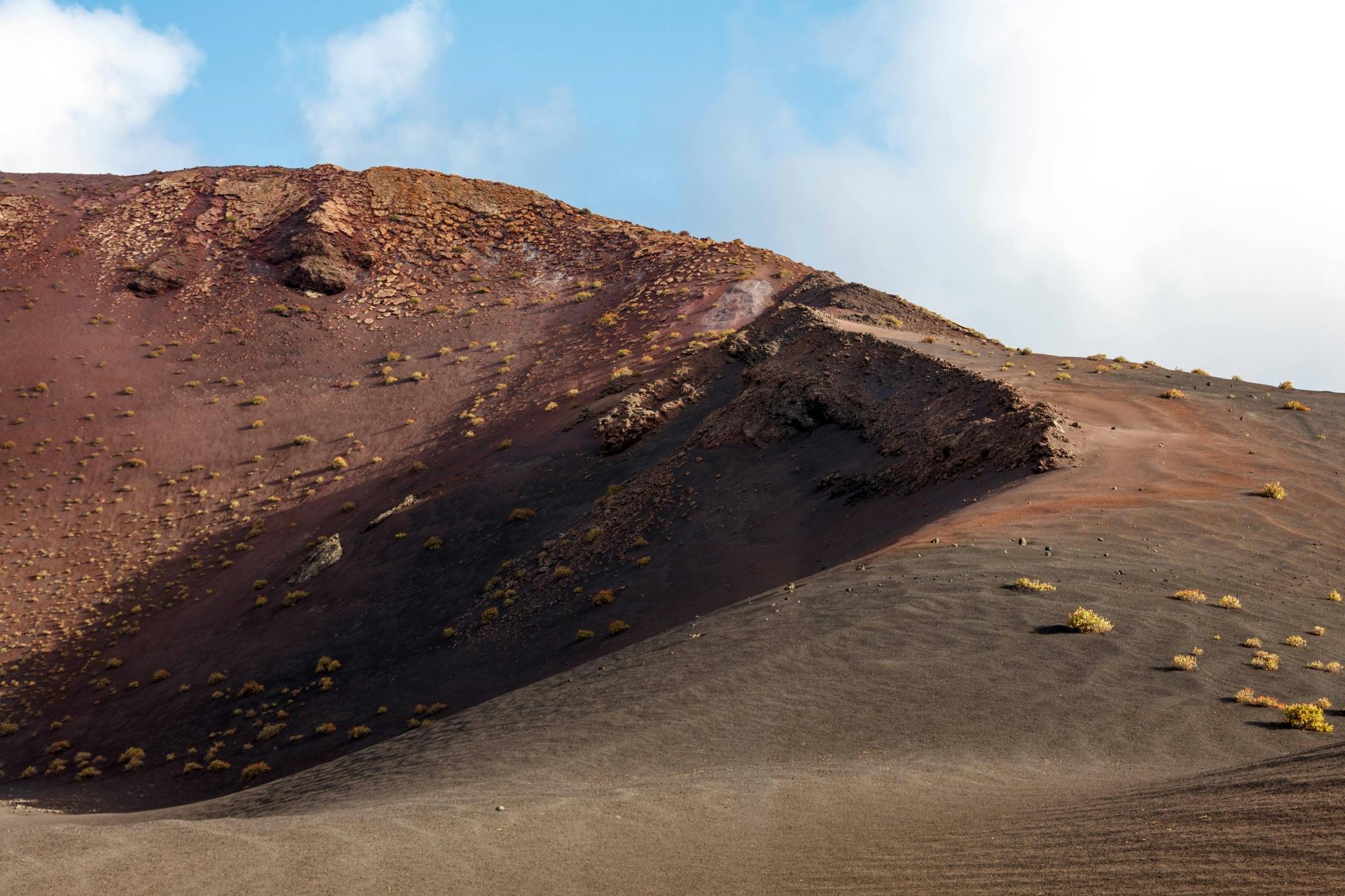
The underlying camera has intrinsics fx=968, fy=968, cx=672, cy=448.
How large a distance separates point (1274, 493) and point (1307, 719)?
454 inches

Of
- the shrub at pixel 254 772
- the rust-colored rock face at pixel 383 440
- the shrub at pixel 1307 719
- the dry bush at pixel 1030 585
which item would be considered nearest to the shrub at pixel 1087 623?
the dry bush at pixel 1030 585

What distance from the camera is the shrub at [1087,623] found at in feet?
50.2

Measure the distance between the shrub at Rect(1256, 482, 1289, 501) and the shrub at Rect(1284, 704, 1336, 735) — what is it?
11.1m

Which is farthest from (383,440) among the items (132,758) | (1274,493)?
(1274,493)

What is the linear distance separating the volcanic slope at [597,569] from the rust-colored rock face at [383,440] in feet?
0.78

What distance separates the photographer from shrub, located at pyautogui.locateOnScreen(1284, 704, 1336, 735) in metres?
11.9

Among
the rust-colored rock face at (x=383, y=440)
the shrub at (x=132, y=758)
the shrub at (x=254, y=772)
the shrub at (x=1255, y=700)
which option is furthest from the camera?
the shrub at (x=132, y=758)

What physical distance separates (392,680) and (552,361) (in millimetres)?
A: 28551

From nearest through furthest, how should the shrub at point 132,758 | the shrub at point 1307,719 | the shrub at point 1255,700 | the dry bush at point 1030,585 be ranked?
1. the shrub at point 1307,719
2. the shrub at point 1255,700
3. the dry bush at point 1030,585
4. the shrub at point 132,758

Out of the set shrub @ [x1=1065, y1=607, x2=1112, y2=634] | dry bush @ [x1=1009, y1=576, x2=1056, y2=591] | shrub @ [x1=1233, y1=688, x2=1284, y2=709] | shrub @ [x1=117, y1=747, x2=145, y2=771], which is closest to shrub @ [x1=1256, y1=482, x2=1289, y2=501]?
dry bush @ [x1=1009, y1=576, x2=1056, y2=591]

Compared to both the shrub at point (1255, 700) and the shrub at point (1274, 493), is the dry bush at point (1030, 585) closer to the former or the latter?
the shrub at point (1255, 700)

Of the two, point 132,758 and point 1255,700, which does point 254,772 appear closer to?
point 132,758

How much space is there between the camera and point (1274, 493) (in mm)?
21766

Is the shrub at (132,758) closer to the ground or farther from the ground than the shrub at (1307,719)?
closer to the ground
